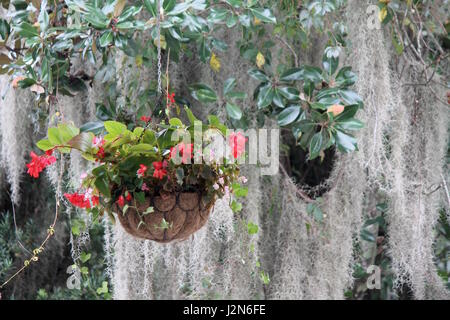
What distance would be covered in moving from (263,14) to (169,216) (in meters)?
0.52

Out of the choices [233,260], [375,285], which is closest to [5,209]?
[233,260]

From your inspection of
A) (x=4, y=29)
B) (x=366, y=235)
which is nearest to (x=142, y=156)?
(x=4, y=29)

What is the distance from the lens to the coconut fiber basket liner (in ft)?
3.90

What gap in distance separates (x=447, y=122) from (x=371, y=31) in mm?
452

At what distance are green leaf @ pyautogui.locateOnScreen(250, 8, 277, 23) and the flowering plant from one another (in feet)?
1.07

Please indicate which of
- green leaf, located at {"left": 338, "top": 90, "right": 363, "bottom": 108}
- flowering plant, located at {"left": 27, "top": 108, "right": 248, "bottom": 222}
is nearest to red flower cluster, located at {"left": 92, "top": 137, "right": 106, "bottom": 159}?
flowering plant, located at {"left": 27, "top": 108, "right": 248, "bottom": 222}

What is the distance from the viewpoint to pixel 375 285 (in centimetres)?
226

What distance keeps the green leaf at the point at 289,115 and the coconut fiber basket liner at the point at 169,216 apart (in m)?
0.32

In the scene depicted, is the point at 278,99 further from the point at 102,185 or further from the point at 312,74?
the point at 102,185

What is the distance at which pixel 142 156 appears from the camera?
1.16 m

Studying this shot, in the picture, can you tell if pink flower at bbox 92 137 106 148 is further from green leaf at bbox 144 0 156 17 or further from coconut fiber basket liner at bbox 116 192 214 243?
green leaf at bbox 144 0 156 17

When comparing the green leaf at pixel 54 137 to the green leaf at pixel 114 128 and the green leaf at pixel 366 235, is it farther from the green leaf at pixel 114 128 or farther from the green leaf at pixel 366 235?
the green leaf at pixel 366 235

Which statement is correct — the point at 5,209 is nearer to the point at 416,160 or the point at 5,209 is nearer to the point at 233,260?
the point at 233,260

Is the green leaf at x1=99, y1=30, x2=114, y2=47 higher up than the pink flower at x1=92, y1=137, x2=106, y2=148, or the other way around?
the green leaf at x1=99, y1=30, x2=114, y2=47
